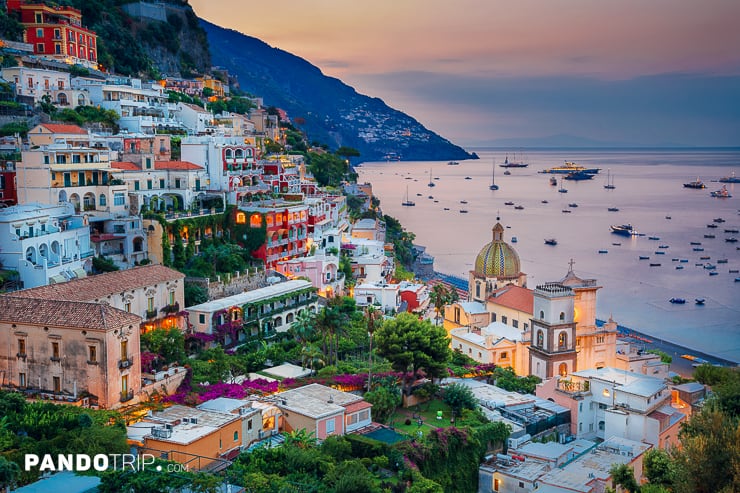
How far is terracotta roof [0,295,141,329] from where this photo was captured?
2439 cm

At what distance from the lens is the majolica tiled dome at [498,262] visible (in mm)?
44906

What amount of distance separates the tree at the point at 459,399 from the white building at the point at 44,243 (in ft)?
54.5

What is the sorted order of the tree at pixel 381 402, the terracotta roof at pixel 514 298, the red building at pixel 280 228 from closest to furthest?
the tree at pixel 381 402 → the terracotta roof at pixel 514 298 → the red building at pixel 280 228

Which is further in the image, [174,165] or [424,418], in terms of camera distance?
[174,165]

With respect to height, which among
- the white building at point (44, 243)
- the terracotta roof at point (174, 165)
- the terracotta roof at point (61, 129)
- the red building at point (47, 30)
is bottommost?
the white building at point (44, 243)

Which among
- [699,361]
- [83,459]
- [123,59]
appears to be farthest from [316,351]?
[123,59]

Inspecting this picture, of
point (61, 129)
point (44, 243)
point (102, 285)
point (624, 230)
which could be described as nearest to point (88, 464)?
point (102, 285)

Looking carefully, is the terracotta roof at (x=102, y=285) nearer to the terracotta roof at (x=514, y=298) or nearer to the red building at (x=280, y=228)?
the red building at (x=280, y=228)

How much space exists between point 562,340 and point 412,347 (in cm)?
1124

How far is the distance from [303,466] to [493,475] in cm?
798

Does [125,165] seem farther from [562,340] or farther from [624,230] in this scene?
[624,230]

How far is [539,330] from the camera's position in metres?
38.6

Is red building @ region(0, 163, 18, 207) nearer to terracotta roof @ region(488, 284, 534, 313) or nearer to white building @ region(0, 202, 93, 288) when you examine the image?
white building @ region(0, 202, 93, 288)

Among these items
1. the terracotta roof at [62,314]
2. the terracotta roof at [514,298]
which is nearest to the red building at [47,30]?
the terracotta roof at [62,314]
